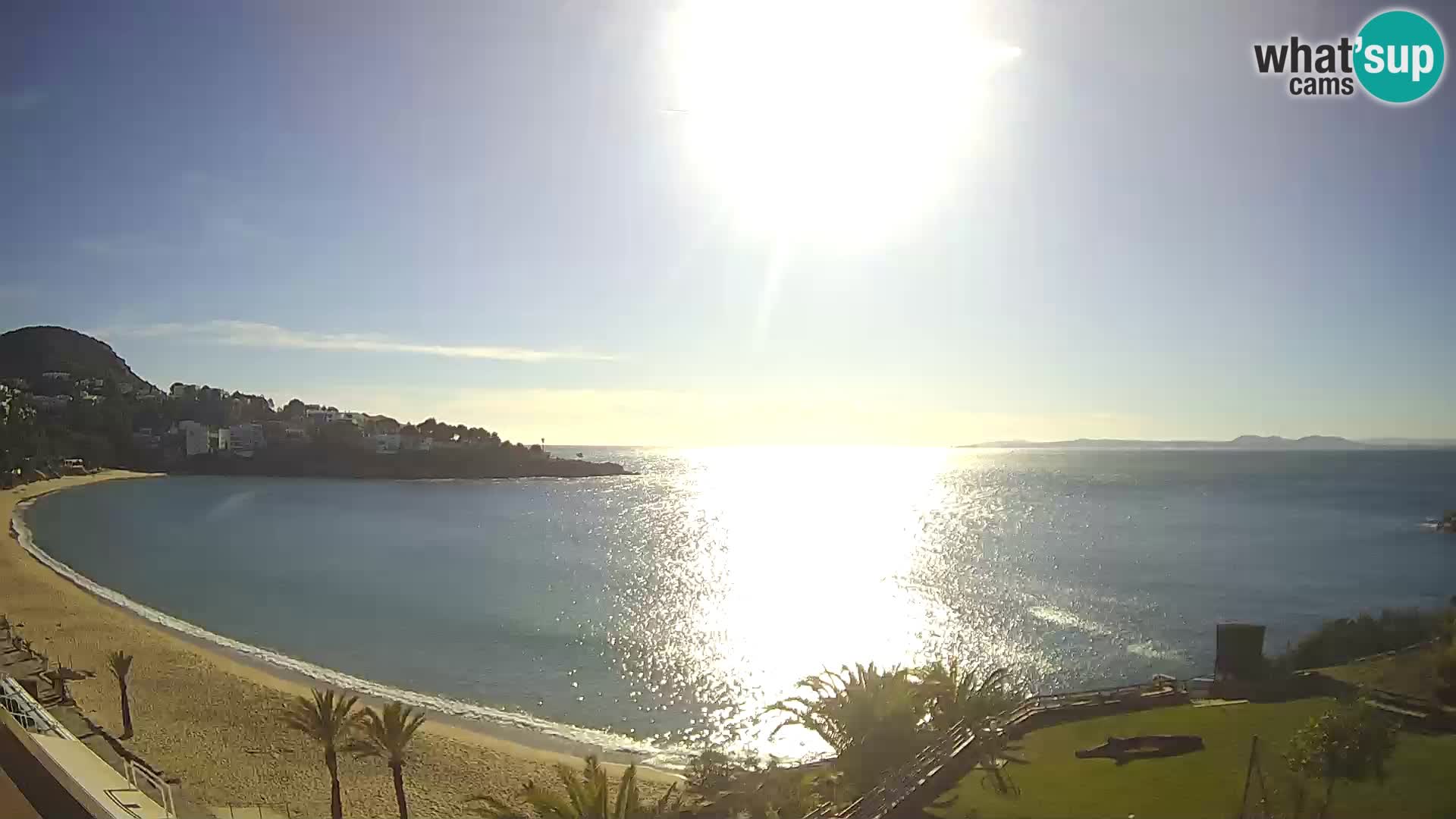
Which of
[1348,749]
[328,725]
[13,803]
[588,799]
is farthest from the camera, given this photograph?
[328,725]


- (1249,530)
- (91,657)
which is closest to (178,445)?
(91,657)

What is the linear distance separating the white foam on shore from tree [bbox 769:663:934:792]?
11.5 metres

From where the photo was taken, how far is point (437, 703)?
3581cm

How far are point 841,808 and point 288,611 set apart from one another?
49.0 meters

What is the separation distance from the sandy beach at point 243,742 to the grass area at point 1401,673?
19.5m

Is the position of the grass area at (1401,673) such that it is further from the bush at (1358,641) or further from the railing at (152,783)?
the railing at (152,783)

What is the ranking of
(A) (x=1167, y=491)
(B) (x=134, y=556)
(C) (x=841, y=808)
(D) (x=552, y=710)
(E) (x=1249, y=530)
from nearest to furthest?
(C) (x=841, y=808) < (D) (x=552, y=710) < (B) (x=134, y=556) < (E) (x=1249, y=530) < (A) (x=1167, y=491)

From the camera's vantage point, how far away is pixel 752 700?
37.2 meters

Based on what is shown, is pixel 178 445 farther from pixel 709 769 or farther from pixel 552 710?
pixel 709 769

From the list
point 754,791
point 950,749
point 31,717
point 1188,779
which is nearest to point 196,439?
point 31,717

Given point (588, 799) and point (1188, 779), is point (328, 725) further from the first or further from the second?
point (1188, 779)

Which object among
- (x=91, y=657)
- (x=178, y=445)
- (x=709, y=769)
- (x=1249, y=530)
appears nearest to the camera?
(x=709, y=769)

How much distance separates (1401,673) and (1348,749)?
12.1 metres

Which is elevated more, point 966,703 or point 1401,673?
point 1401,673
